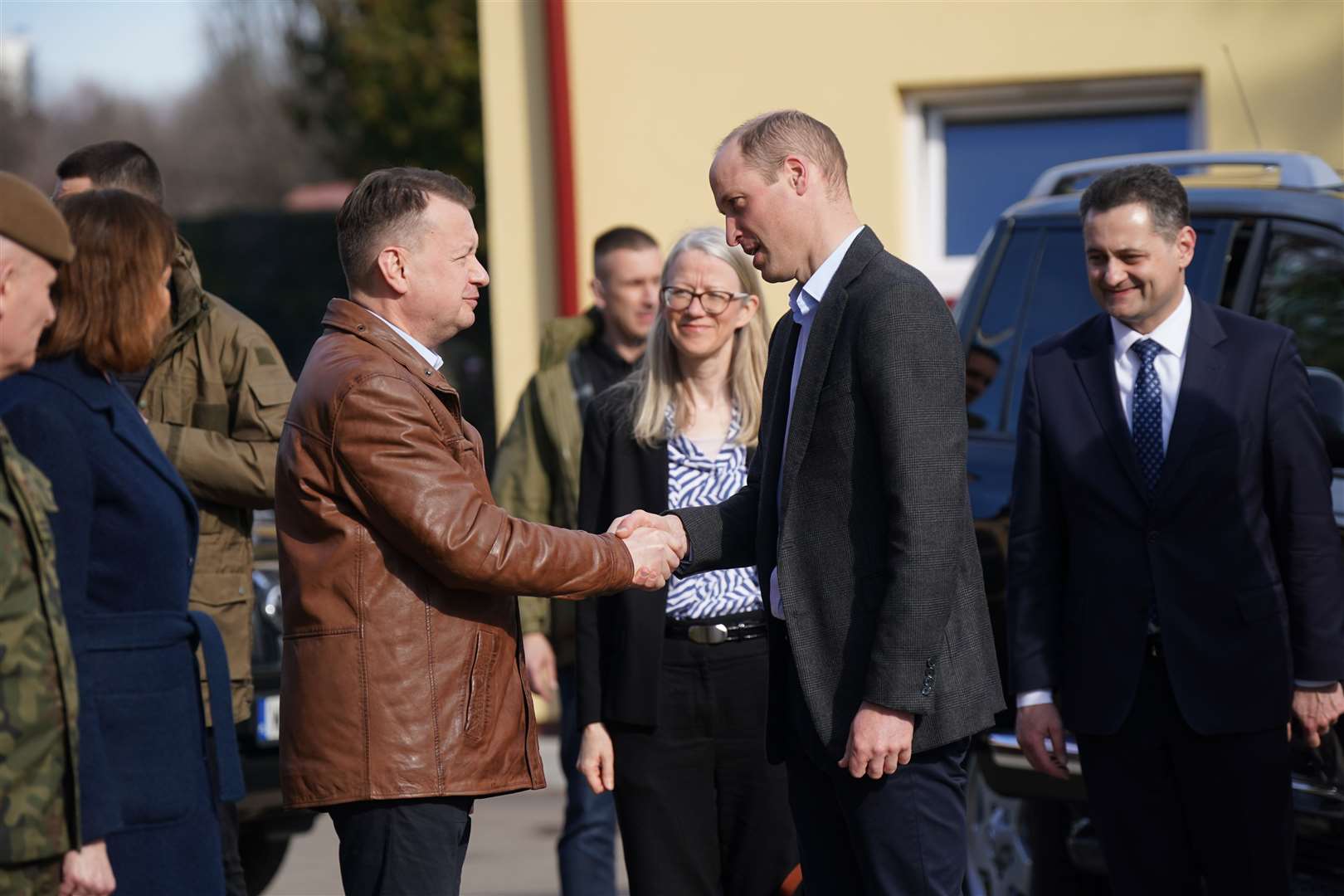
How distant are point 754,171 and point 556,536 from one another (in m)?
0.85

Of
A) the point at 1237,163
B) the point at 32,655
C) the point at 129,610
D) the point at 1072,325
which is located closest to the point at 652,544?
the point at 129,610

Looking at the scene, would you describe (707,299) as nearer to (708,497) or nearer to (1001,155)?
(708,497)

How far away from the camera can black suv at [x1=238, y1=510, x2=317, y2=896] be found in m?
6.12

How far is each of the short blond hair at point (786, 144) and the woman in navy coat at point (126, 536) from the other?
119 centimetres

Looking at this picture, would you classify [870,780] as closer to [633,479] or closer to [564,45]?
[633,479]

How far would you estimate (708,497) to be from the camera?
4559 millimetres

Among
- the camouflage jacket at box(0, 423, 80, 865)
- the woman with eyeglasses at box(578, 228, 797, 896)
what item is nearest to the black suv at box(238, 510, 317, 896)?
the woman with eyeglasses at box(578, 228, 797, 896)

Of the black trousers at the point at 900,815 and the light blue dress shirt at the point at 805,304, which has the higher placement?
the light blue dress shirt at the point at 805,304

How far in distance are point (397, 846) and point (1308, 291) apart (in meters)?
3.03

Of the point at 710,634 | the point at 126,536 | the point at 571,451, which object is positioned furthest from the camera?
the point at 571,451

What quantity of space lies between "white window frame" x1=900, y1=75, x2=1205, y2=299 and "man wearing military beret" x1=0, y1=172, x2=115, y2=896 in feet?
20.1

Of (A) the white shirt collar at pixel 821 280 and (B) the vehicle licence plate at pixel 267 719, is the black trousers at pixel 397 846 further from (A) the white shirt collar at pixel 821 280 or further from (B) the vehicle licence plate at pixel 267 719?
(B) the vehicle licence plate at pixel 267 719

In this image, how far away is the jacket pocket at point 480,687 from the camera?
11.6ft

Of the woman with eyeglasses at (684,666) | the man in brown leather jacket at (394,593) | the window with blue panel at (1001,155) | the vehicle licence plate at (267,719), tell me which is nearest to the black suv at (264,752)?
the vehicle licence plate at (267,719)
